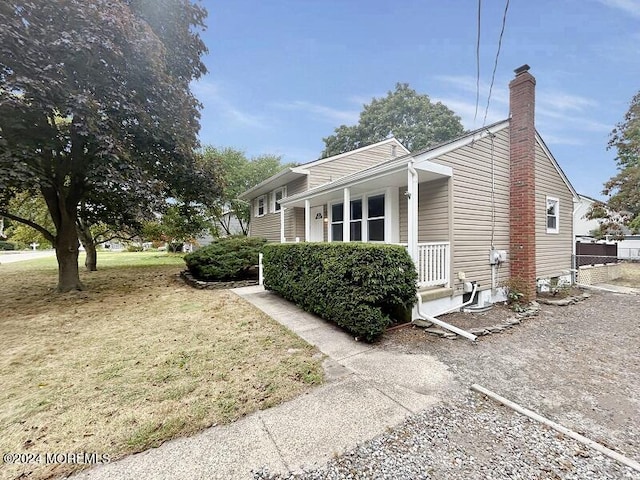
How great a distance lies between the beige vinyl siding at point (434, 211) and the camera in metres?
6.73

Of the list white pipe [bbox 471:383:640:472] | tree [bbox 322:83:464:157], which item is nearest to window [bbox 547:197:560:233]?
white pipe [bbox 471:383:640:472]

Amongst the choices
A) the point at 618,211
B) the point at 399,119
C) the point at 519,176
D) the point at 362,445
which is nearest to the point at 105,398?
the point at 362,445

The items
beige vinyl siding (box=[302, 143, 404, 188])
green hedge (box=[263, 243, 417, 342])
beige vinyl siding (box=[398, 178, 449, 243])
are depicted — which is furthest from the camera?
beige vinyl siding (box=[302, 143, 404, 188])

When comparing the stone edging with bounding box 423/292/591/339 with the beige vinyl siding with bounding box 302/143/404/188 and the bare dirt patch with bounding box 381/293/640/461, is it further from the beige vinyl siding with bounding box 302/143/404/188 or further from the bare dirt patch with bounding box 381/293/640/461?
the beige vinyl siding with bounding box 302/143/404/188

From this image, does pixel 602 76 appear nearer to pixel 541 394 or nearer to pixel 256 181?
pixel 541 394

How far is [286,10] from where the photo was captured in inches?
340

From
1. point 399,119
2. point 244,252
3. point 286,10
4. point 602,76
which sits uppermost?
point 399,119

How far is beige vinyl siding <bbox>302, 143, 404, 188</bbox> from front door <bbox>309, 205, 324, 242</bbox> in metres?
1.18

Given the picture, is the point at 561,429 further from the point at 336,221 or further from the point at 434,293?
the point at 336,221

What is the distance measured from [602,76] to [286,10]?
1222cm

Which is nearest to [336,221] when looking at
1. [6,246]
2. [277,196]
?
[277,196]

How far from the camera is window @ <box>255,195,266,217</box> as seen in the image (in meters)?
16.1

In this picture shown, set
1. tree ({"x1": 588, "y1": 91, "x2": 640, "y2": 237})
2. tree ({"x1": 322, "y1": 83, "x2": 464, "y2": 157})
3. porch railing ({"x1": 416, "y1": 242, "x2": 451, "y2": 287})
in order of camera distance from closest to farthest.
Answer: porch railing ({"x1": 416, "y1": 242, "x2": 451, "y2": 287}), tree ({"x1": 588, "y1": 91, "x2": 640, "y2": 237}), tree ({"x1": 322, "y1": 83, "x2": 464, "y2": 157})

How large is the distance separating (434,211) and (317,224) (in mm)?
5484
